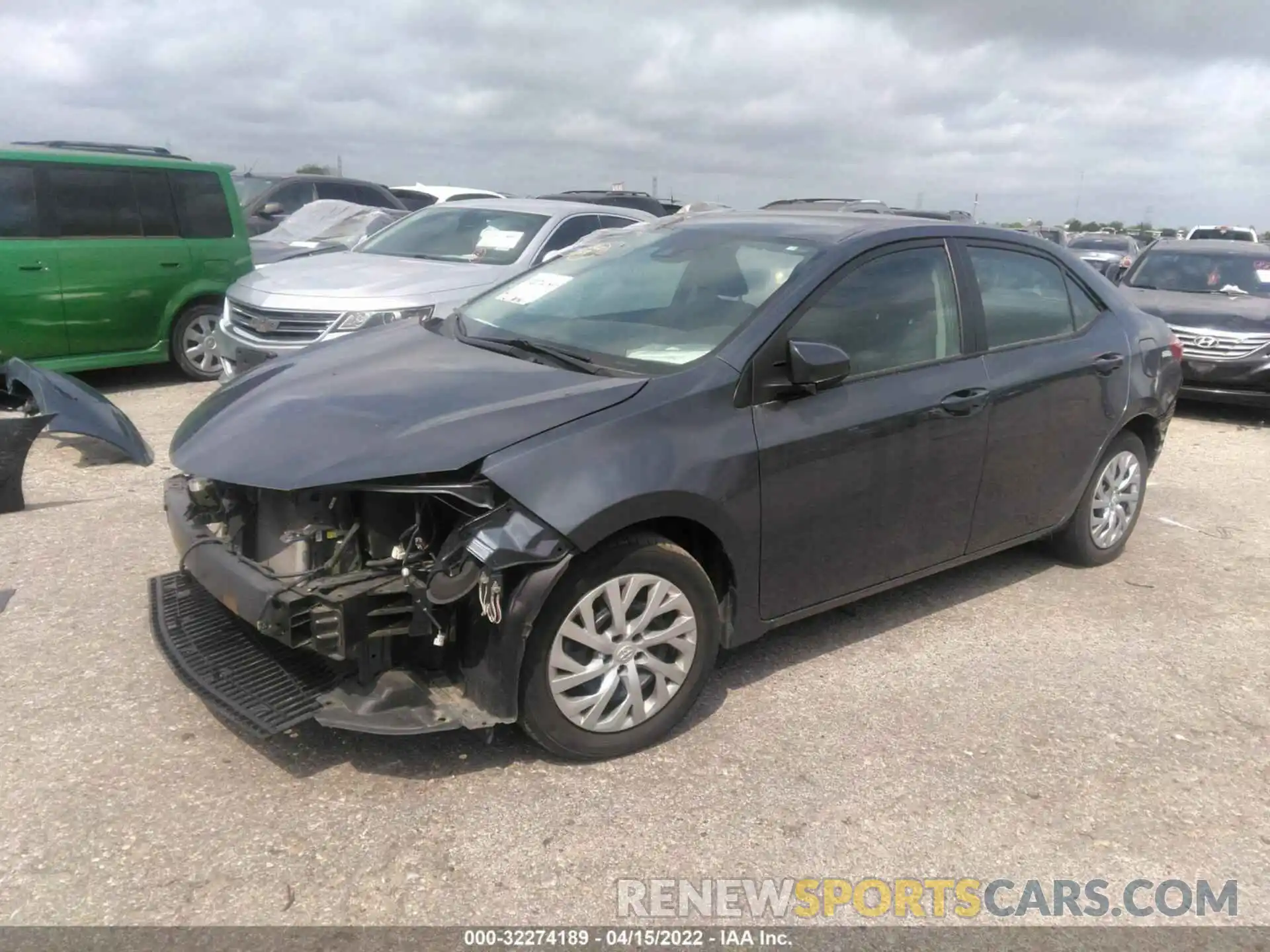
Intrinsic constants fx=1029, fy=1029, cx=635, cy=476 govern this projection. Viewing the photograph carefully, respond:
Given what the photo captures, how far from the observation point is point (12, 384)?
6707mm

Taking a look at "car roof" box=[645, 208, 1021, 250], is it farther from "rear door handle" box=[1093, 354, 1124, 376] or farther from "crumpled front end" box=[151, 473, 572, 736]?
"crumpled front end" box=[151, 473, 572, 736]

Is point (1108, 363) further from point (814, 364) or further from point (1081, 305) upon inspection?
point (814, 364)

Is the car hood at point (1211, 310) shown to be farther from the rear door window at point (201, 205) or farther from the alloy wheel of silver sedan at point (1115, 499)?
the rear door window at point (201, 205)

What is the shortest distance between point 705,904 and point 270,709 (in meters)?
1.35

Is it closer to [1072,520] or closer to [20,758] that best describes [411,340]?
[20,758]

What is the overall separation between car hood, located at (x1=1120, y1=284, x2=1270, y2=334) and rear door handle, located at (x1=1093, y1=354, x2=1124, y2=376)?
4.95 m

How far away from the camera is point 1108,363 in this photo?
4.96m

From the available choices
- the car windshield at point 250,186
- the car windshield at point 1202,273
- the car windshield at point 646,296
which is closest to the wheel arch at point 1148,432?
the car windshield at point 646,296

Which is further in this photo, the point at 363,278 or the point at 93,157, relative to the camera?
the point at 93,157

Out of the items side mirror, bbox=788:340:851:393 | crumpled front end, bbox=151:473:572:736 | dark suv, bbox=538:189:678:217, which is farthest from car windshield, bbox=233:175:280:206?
side mirror, bbox=788:340:851:393

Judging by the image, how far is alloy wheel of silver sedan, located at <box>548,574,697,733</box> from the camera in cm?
314

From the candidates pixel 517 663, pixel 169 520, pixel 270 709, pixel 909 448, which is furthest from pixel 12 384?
pixel 909 448

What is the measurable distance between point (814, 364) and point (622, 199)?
11.0 meters

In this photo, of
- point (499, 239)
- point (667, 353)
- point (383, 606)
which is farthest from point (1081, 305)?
point (499, 239)
